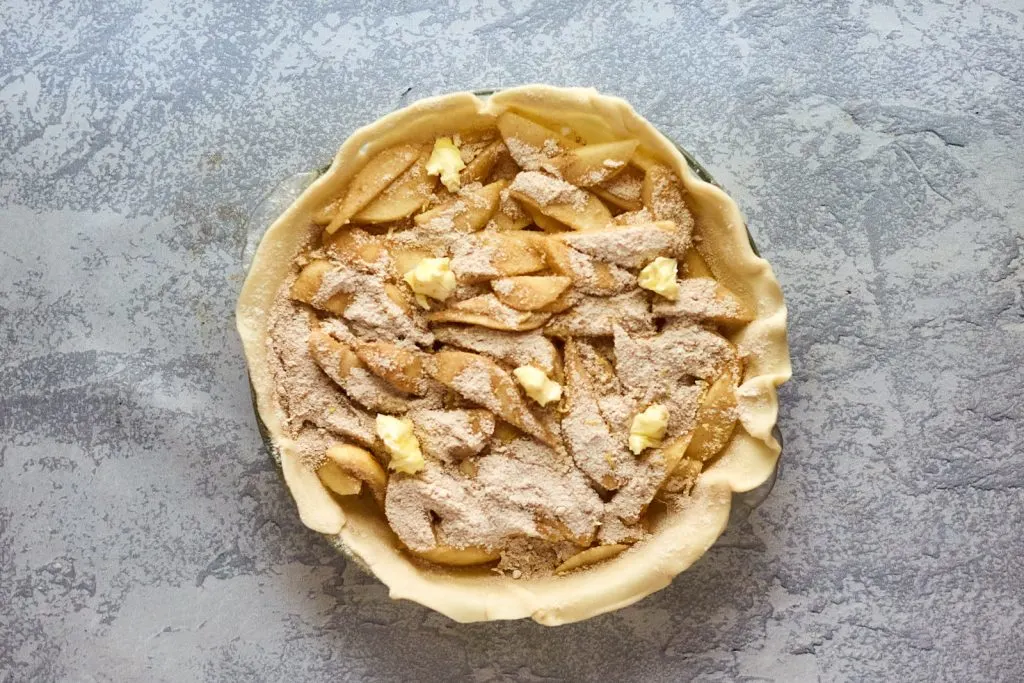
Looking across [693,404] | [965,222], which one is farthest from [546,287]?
[965,222]

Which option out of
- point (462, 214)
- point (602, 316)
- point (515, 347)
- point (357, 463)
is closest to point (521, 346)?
point (515, 347)

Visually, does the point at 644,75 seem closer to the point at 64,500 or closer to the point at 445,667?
the point at 445,667

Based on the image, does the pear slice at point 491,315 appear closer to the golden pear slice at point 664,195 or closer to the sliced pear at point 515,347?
the sliced pear at point 515,347

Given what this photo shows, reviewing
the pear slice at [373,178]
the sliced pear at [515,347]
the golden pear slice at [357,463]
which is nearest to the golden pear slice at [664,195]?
the sliced pear at [515,347]

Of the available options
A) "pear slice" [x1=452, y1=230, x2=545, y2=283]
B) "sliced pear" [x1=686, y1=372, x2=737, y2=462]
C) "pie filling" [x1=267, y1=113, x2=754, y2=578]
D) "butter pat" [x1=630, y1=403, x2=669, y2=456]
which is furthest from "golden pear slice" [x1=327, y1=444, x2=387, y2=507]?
"sliced pear" [x1=686, y1=372, x2=737, y2=462]

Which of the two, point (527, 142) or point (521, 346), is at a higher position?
point (527, 142)

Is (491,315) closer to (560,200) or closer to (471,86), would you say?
(560,200)
